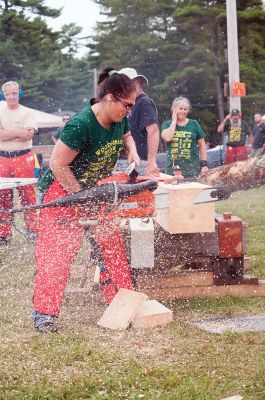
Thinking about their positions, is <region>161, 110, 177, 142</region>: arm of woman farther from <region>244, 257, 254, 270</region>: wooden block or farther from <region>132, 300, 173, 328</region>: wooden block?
<region>132, 300, 173, 328</region>: wooden block

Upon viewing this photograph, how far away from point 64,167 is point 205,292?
5.04 feet

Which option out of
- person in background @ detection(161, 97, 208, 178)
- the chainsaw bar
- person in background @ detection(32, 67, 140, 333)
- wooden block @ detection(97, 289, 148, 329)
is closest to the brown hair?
A: person in background @ detection(32, 67, 140, 333)

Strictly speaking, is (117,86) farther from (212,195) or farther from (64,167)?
(212,195)

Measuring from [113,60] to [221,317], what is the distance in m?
41.5

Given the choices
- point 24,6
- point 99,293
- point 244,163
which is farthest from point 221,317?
point 24,6

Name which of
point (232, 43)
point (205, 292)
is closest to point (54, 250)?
point (205, 292)

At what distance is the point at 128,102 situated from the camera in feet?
15.7

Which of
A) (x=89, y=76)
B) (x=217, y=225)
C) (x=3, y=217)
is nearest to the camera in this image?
(x=217, y=225)

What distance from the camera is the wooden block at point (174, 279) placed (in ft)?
18.0

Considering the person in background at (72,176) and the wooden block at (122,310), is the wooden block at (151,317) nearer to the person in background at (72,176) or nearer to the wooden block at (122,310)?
the wooden block at (122,310)

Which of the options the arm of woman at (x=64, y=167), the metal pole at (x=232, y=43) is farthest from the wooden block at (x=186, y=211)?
the metal pole at (x=232, y=43)

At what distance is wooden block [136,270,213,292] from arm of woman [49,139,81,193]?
3.53 ft

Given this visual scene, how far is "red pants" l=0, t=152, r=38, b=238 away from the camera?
320 inches

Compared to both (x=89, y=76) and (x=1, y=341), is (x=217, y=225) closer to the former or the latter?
(x=1, y=341)
